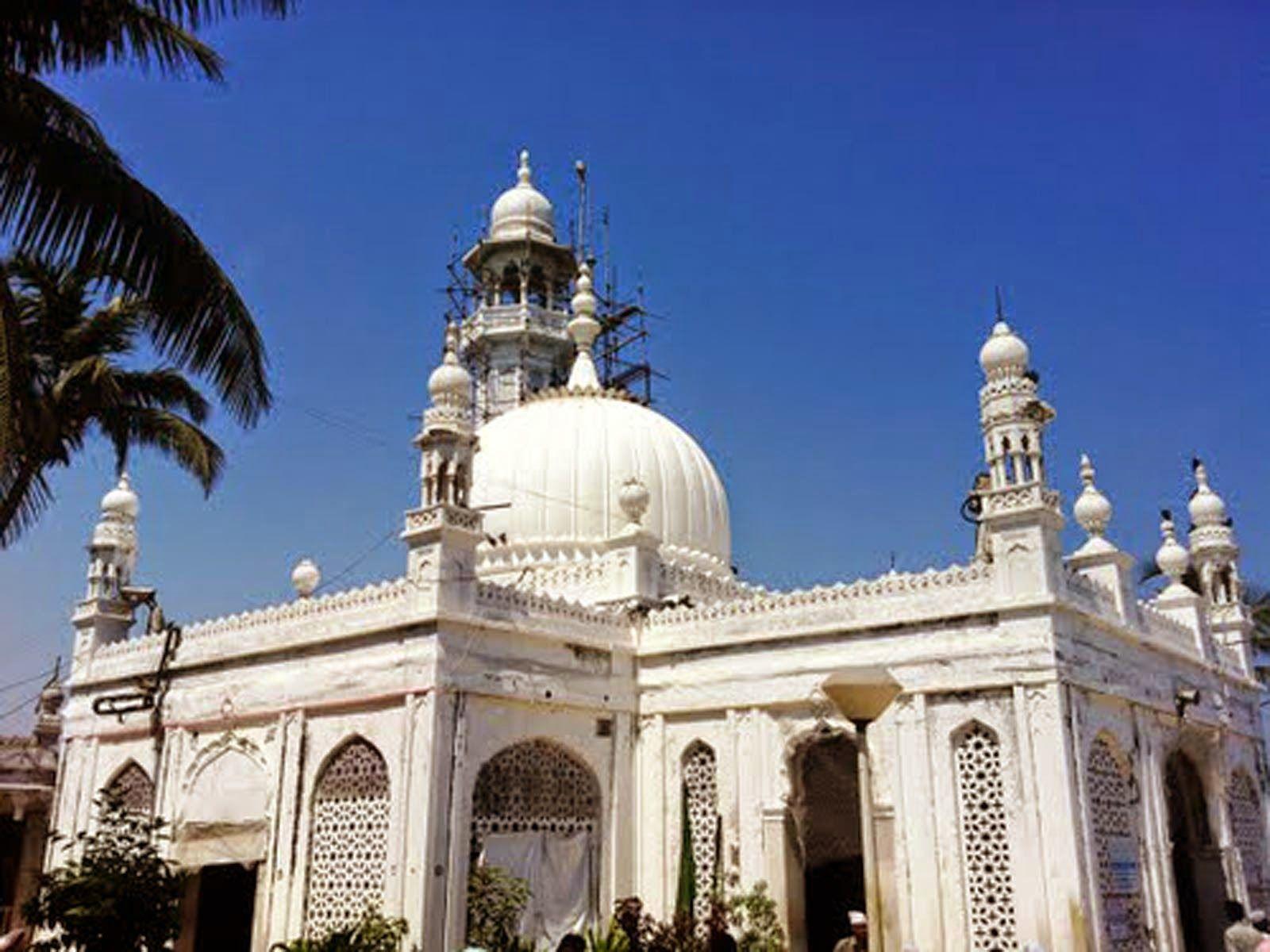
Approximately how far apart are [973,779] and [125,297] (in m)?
11.5

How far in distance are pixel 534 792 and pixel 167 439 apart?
6.56 meters

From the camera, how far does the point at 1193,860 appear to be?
18.0 meters

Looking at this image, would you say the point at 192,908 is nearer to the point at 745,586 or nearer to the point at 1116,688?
the point at 745,586

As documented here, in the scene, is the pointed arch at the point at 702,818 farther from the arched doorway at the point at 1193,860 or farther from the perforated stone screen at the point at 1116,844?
the arched doorway at the point at 1193,860

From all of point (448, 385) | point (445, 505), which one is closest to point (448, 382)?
point (448, 385)

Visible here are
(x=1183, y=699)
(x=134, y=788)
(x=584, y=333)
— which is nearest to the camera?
(x=1183, y=699)

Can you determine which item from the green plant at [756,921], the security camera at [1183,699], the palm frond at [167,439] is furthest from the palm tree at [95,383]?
the security camera at [1183,699]

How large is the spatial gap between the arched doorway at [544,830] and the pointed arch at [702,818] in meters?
1.27

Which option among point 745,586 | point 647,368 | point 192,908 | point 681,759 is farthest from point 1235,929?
point 647,368

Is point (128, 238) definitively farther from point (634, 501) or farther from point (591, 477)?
point (591, 477)

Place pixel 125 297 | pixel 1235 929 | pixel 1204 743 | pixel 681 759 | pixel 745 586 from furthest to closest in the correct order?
pixel 745 586 < pixel 1204 743 < pixel 681 759 < pixel 125 297 < pixel 1235 929

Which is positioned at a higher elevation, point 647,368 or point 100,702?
point 647,368

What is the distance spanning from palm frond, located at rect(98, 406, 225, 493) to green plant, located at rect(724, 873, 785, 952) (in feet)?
28.1

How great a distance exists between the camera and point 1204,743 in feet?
59.8
